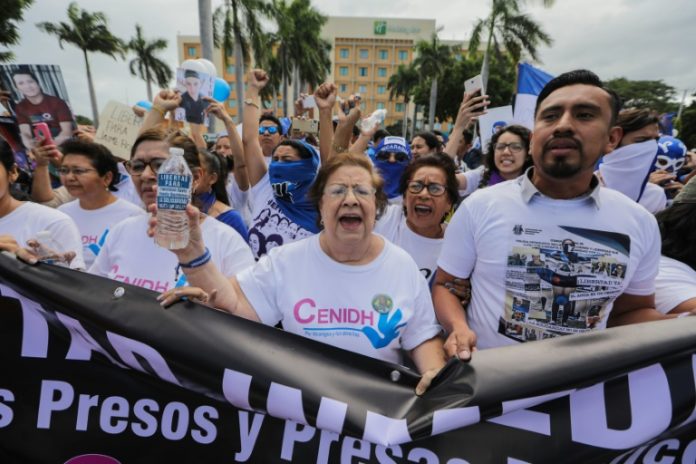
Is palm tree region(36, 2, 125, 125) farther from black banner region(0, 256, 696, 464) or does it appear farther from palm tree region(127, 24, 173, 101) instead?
black banner region(0, 256, 696, 464)

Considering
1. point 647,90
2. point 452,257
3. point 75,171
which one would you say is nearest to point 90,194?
point 75,171

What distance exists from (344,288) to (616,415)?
3.82ft

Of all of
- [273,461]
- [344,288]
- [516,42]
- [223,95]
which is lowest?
[273,461]

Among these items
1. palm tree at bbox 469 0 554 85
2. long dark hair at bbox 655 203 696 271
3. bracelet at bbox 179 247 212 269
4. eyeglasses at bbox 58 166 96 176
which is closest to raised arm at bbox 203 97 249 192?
eyeglasses at bbox 58 166 96 176

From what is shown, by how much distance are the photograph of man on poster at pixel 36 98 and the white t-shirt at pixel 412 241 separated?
3.29 meters

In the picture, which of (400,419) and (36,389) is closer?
(400,419)

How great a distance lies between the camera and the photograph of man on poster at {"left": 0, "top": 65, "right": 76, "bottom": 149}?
3.61m

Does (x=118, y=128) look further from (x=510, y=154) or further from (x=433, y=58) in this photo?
(x=433, y=58)

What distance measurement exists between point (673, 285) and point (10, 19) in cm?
2341

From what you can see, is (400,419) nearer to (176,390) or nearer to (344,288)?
(344,288)

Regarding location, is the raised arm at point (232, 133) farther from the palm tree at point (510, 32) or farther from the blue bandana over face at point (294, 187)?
the palm tree at point (510, 32)

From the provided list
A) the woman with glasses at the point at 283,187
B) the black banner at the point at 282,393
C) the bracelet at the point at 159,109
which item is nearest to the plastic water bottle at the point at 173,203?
the black banner at the point at 282,393

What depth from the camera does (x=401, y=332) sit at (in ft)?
5.89

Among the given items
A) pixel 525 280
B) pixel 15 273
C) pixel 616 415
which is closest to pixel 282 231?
pixel 15 273
